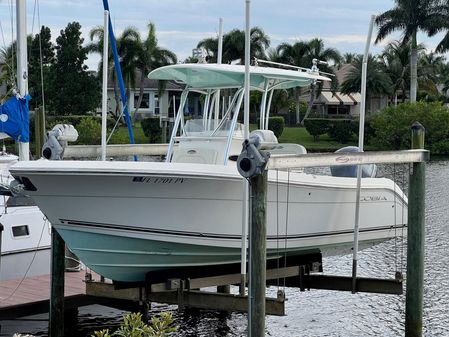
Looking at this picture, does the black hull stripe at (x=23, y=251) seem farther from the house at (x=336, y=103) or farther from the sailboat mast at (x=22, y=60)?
the house at (x=336, y=103)

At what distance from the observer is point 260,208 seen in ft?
35.1

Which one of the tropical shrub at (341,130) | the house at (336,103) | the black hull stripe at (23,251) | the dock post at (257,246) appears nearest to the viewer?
the dock post at (257,246)

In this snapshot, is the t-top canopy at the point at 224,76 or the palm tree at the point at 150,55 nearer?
the t-top canopy at the point at 224,76

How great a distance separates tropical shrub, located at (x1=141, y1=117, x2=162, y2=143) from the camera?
5325cm

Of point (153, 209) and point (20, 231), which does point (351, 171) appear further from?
point (20, 231)

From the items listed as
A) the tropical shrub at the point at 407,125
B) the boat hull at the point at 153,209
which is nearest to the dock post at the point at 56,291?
the boat hull at the point at 153,209

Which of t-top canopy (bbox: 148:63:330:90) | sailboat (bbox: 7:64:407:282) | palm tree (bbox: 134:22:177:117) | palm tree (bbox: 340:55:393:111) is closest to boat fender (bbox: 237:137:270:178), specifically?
sailboat (bbox: 7:64:407:282)

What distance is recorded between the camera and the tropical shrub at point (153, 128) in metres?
53.2

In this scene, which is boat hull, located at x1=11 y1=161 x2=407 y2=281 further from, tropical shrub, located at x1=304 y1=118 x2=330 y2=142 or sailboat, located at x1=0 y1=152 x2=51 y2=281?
tropical shrub, located at x1=304 y1=118 x2=330 y2=142

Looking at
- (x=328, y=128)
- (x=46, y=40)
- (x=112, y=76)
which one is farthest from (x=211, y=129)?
(x=112, y=76)

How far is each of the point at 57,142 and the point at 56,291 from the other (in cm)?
221

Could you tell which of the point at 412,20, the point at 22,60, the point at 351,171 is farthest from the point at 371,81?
the point at 351,171

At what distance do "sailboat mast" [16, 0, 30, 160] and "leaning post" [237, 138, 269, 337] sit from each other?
754cm

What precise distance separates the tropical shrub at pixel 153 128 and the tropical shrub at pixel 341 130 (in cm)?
1231
